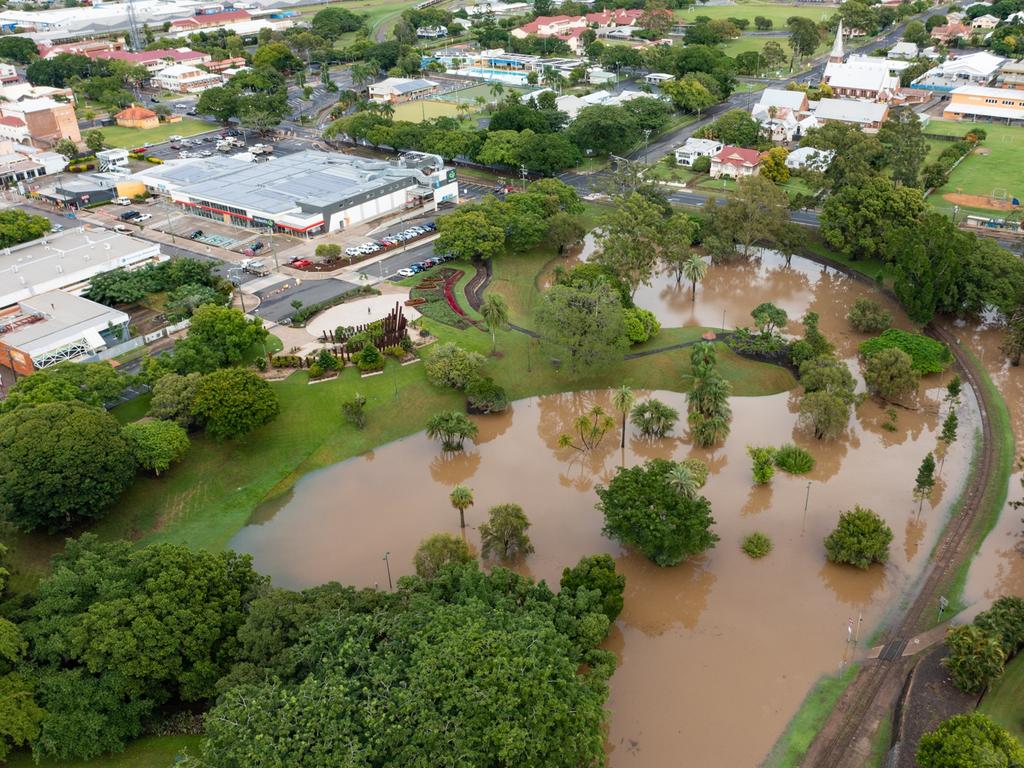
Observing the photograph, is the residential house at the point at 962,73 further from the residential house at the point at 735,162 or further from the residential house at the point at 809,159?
the residential house at the point at 735,162

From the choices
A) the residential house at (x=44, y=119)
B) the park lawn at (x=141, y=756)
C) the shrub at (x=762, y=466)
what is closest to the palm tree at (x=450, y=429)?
the shrub at (x=762, y=466)

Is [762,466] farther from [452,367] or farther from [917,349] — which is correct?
[452,367]

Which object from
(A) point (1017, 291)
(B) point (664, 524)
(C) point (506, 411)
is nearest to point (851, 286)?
(A) point (1017, 291)

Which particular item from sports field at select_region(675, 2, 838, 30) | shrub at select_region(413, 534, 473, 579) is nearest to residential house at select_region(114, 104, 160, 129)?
shrub at select_region(413, 534, 473, 579)

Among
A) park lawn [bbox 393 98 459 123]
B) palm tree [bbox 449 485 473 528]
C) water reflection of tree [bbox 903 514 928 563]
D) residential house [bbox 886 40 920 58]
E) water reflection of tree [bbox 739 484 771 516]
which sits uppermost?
residential house [bbox 886 40 920 58]

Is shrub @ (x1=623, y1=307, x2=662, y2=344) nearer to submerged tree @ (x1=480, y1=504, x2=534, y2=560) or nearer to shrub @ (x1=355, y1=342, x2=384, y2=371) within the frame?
shrub @ (x1=355, y1=342, x2=384, y2=371)

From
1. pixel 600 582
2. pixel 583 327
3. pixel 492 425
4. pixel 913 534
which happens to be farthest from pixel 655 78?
pixel 600 582
